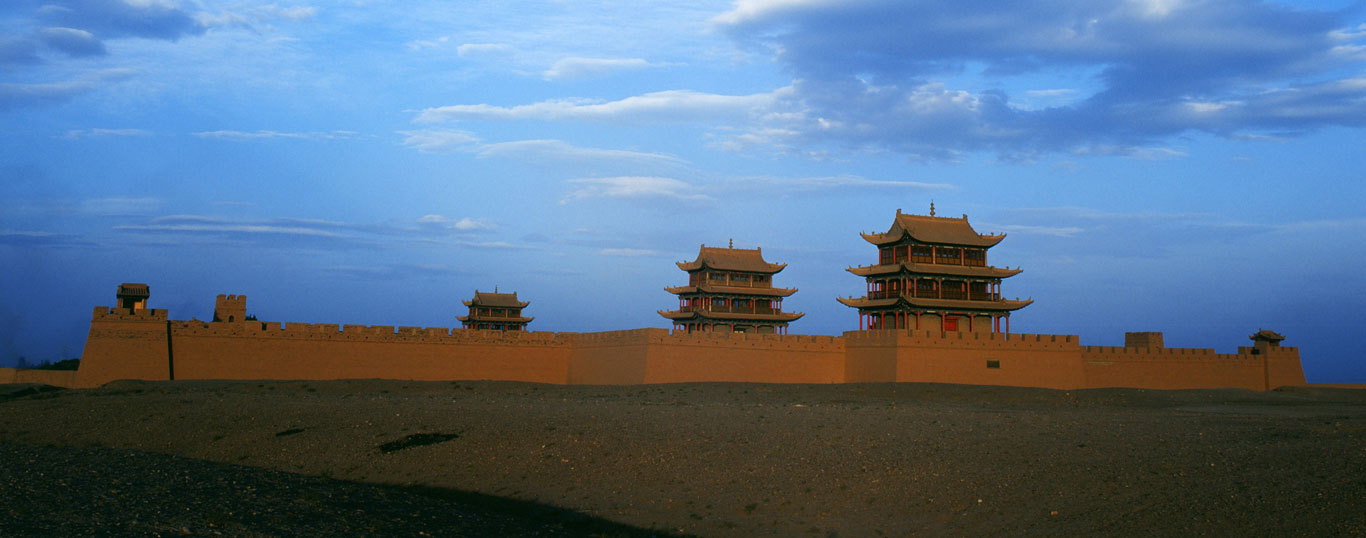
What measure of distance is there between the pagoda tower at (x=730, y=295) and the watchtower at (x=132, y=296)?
84.6 feet

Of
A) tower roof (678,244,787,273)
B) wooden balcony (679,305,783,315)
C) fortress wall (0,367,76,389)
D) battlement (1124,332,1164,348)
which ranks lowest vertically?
fortress wall (0,367,76,389)

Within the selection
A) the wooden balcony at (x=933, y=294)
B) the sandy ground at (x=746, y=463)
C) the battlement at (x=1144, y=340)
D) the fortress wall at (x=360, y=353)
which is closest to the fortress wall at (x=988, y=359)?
the wooden balcony at (x=933, y=294)

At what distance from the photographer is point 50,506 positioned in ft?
40.9

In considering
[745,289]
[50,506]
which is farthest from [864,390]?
[50,506]

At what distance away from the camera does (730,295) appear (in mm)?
56188

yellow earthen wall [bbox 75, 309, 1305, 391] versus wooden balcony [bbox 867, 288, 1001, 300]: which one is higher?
wooden balcony [bbox 867, 288, 1001, 300]

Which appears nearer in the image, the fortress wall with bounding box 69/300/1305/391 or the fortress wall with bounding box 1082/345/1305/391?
the fortress wall with bounding box 69/300/1305/391

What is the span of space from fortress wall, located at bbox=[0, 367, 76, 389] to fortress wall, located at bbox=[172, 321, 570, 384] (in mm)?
4472

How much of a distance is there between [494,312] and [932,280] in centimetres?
3889

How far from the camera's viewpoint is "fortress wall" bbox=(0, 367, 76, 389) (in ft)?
132

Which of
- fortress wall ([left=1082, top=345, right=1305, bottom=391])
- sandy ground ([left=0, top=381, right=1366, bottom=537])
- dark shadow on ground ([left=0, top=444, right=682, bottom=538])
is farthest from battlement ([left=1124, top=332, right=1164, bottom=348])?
dark shadow on ground ([left=0, top=444, right=682, bottom=538])

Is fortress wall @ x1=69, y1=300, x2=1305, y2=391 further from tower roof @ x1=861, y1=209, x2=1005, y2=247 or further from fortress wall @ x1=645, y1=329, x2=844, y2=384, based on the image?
tower roof @ x1=861, y1=209, x2=1005, y2=247

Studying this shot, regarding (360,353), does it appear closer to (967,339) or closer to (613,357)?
(613,357)

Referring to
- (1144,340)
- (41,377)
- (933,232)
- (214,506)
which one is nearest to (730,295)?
(933,232)
